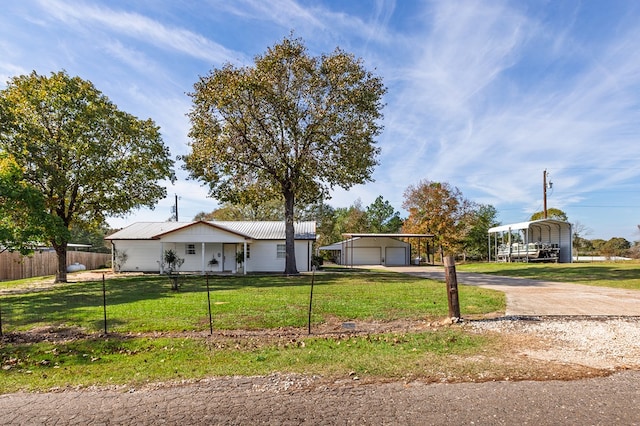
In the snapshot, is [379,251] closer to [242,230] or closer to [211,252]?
[242,230]

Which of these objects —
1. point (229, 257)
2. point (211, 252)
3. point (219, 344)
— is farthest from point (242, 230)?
point (219, 344)

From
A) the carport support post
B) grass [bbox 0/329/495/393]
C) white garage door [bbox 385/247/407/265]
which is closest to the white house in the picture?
white garage door [bbox 385/247/407/265]

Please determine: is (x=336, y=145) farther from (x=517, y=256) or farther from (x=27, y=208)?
(x=517, y=256)

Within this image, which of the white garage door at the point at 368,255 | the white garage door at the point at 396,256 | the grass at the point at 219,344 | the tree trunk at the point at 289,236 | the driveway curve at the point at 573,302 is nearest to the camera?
the grass at the point at 219,344

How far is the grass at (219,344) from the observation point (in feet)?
17.9

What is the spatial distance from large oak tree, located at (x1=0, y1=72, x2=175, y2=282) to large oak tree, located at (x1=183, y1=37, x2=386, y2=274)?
3.23 metres

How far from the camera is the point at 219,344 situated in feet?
23.0

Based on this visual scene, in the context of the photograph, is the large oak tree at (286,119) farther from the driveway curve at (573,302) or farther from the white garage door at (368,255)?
the white garage door at (368,255)

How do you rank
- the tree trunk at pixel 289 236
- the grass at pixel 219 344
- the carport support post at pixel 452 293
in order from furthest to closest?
the tree trunk at pixel 289 236 < the carport support post at pixel 452 293 < the grass at pixel 219 344

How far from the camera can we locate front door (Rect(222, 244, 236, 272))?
94.9 ft

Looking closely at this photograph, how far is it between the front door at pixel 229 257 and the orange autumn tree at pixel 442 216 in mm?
22407

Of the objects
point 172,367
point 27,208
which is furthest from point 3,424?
point 27,208

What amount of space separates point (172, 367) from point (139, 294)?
9.86 m

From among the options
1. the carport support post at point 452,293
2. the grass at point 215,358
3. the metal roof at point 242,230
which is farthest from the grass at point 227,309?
the metal roof at point 242,230
